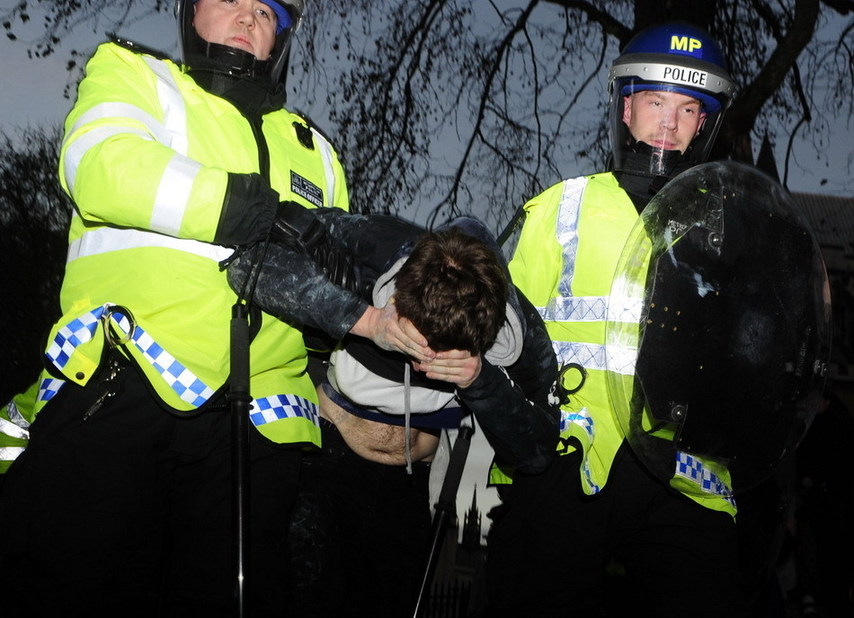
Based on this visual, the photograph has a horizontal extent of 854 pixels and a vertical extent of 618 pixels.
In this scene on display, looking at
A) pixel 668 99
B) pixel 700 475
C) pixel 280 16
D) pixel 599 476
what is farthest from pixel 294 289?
pixel 668 99

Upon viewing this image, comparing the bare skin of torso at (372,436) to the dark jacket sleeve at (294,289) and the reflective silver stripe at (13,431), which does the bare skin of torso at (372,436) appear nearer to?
the dark jacket sleeve at (294,289)

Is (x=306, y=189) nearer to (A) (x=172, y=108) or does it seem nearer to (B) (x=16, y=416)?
(A) (x=172, y=108)

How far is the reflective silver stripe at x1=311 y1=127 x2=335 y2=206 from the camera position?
2.79 metres

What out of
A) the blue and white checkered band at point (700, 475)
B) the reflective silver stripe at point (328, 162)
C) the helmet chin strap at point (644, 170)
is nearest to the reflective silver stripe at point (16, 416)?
the reflective silver stripe at point (328, 162)

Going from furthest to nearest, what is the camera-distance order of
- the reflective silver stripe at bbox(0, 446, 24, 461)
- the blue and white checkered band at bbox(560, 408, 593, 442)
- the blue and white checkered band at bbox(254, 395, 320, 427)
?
the blue and white checkered band at bbox(560, 408, 593, 442) < the reflective silver stripe at bbox(0, 446, 24, 461) < the blue and white checkered band at bbox(254, 395, 320, 427)

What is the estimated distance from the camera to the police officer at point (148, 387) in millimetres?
2107

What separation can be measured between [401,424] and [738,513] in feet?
3.49

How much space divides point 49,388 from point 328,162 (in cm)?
105

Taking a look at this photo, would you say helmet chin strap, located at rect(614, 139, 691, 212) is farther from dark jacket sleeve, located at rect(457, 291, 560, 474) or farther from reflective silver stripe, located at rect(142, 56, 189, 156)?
reflective silver stripe, located at rect(142, 56, 189, 156)

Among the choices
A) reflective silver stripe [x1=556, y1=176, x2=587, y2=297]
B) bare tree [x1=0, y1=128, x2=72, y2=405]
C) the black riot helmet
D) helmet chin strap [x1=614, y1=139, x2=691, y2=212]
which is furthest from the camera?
bare tree [x1=0, y1=128, x2=72, y2=405]

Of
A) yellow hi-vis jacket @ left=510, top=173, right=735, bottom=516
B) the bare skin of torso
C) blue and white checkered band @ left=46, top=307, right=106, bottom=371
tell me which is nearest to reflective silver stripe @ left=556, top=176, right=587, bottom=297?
yellow hi-vis jacket @ left=510, top=173, right=735, bottom=516

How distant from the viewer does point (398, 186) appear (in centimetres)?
746

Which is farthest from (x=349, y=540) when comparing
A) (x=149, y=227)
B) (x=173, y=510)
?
(x=149, y=227)

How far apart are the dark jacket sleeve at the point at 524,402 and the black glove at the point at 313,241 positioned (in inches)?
16.3
